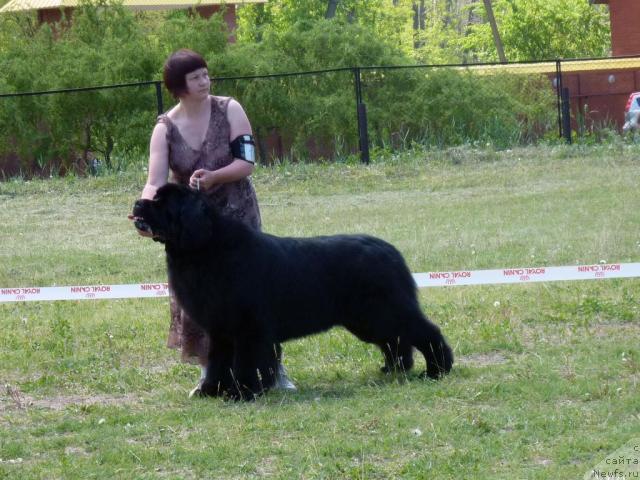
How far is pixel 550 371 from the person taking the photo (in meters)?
6.75

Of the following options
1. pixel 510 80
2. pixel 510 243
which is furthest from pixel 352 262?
pixel 510 80

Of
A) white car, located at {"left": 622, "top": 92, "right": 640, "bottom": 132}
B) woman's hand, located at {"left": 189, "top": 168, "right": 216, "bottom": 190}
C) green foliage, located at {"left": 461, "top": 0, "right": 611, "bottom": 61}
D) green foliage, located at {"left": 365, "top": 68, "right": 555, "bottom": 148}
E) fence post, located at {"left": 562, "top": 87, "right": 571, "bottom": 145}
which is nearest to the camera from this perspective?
woman's hand, located at {"left": 189, "top": 168, "right": 216, "bottom": 190}

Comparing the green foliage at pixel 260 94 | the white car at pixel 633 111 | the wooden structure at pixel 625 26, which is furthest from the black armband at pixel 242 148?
the wooden structure at pixel 625 26

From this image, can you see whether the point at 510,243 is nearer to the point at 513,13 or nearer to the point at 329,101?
the point at 329,101

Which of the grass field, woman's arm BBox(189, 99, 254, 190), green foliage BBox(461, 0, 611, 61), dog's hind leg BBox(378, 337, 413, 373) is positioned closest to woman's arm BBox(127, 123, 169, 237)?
woman's arm BBox(189, 99, 254, 190)

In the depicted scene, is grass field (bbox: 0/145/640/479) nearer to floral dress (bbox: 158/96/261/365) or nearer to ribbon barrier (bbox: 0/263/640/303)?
ribbon barrier (bbox: 0/263/640/303)

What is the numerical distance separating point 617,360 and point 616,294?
2.22 m

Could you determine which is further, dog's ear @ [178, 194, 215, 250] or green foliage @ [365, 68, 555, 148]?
green foliage @ [365, 68, 555, 148]

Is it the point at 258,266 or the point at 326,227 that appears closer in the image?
the point at 258,266

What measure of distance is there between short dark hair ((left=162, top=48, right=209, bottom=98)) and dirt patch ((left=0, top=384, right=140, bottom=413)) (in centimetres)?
198

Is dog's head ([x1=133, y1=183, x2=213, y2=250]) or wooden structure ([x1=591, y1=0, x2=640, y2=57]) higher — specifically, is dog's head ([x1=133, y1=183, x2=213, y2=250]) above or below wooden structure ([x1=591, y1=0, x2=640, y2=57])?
below

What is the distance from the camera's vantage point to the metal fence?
21.4 metres

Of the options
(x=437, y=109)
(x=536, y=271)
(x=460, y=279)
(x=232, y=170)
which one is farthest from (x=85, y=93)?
(x=232, y=170)

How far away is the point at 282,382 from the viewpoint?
22.8 feet
